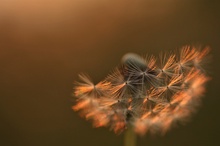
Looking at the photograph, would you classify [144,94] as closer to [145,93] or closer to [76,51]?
[145,93]

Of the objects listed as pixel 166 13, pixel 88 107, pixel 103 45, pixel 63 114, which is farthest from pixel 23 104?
pixel 88 107

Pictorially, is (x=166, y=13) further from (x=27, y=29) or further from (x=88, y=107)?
(x=88, y=107)

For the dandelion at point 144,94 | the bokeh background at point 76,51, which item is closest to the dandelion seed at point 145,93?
the dandelion at point 144,94

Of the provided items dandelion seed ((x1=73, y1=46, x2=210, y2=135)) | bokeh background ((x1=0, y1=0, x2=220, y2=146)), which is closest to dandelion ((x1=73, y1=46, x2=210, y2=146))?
dandelion seed ((x1=73, y1=46, x2=210, y2=135))

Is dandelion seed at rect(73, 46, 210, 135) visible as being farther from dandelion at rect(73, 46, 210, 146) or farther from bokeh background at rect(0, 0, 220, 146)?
bokeh background at rect(0, 0, 220, 146)

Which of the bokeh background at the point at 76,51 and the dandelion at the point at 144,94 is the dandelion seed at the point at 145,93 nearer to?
the dandelion at the point at 144,94

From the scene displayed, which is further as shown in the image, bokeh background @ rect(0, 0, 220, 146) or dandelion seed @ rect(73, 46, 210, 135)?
bokeh background @ rect(0, 0, 220, 146)
